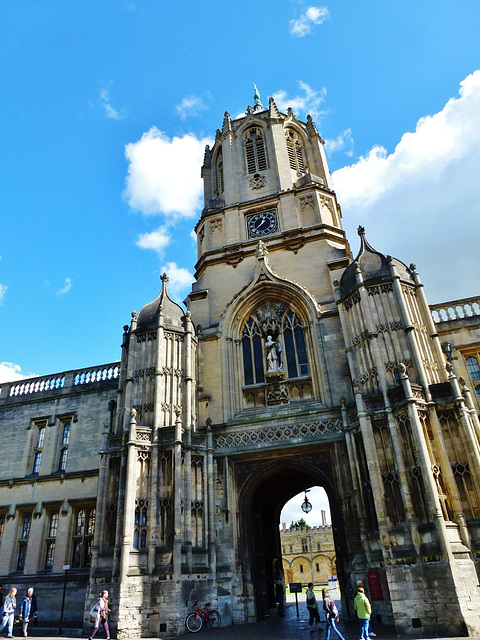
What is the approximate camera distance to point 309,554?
56656 millimetres

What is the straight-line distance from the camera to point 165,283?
822 inches

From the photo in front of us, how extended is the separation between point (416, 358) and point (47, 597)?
16653 mm

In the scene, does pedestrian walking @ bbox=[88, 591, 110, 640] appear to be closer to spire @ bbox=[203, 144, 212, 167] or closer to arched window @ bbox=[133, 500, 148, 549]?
arched window @ bbox=[133, 500, 148, 549]

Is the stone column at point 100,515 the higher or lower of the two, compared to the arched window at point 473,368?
lower

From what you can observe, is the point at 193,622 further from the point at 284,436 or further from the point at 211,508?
the point at 284,436

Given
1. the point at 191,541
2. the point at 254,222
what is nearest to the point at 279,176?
the point at 254,222

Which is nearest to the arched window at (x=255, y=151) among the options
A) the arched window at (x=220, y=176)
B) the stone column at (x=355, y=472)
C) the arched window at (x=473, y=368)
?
the arched window at (x=220, y=176)

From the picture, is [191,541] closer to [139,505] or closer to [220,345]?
[139,505]

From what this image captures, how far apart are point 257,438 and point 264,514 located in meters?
4.58

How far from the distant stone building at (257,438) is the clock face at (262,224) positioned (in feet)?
0.24

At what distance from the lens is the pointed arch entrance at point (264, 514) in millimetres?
16047

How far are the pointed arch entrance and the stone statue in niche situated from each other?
3337 mm

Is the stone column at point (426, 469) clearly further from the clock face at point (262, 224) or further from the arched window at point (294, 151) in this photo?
the arched window at point (294, 151)

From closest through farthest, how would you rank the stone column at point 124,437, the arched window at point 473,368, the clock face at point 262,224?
1. the stone column at point 124,437
2. the arched window at point 473,368
3. the clock face at point 262,224
